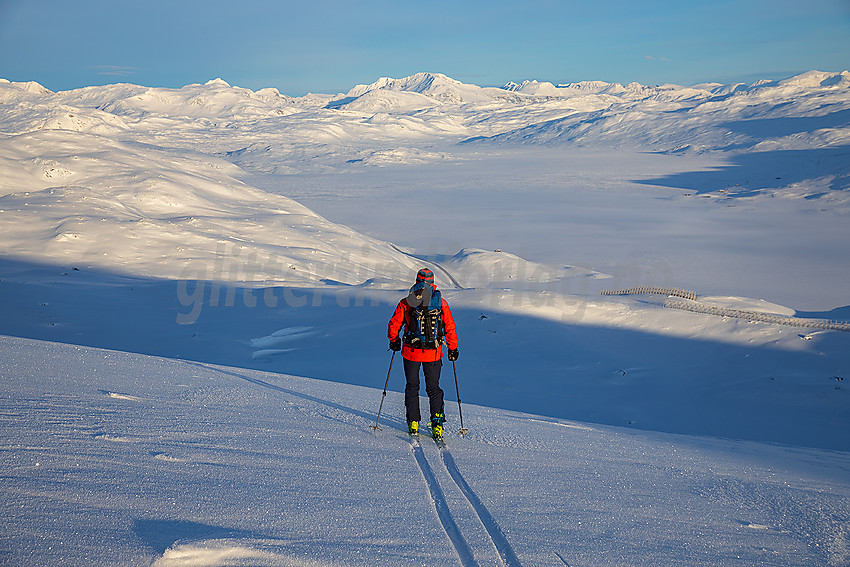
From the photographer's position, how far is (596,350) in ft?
46.4

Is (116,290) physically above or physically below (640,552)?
above

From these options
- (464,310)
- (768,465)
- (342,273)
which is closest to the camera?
(768,465)

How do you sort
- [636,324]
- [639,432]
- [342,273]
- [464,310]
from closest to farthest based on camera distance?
[639,432]
[636,324]
[464,310]
[342,273]

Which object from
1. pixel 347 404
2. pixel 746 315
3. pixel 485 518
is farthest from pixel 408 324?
pixel 746 315

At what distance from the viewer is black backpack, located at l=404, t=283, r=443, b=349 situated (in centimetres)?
582

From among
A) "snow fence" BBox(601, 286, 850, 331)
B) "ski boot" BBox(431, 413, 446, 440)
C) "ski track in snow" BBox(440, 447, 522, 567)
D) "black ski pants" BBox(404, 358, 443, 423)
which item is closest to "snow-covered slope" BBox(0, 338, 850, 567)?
"ski track in snow" BBox(440, 447, 522, 567)

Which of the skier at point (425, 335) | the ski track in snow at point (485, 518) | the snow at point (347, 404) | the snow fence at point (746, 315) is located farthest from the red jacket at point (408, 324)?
the snow fence at point (746, 315)

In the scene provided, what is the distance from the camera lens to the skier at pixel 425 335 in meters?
5.83

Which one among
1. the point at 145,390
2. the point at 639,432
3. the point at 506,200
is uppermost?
the point at 506,200

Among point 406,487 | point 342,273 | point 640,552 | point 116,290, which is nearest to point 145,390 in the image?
point 406,487

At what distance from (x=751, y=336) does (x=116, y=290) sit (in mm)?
18242

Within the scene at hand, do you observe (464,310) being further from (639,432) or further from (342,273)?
(342,273)

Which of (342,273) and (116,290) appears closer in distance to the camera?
(116,290)

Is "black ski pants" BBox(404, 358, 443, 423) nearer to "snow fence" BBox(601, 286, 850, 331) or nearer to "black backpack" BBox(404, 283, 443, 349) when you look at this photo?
"black backpack" BBox(404, 283, 443, 349)
